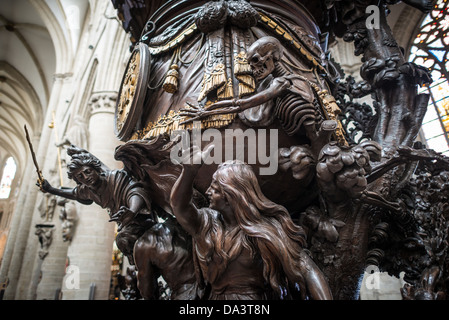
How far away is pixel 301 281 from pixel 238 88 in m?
1.01

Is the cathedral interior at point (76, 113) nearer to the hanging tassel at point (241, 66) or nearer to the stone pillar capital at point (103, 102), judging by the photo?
the stone pillar capital at point (103, 102)

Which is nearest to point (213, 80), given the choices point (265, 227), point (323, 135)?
point (323, 135)

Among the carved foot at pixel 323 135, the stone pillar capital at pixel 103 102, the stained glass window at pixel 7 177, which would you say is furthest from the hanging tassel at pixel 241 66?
the stained glass window at pixel 7 177

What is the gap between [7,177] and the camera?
30281mm

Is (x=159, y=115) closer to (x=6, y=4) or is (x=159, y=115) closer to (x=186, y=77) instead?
(x=186, y=77)

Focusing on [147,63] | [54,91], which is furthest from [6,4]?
[147,63]

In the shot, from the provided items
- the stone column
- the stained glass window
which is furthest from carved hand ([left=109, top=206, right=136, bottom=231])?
the stained glass window

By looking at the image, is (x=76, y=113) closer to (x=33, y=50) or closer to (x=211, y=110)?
(x=211, y=110)

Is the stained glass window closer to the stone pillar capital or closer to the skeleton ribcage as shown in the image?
the stone pillar capital

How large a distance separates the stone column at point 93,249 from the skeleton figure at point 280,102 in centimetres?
538

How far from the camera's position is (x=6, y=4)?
15.6 m

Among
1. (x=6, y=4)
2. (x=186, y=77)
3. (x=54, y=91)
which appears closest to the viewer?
(x=186, y=77)

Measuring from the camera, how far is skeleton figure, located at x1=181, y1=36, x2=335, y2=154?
160 centimetres

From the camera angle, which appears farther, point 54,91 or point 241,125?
point 54,91
